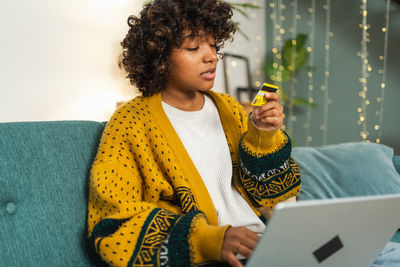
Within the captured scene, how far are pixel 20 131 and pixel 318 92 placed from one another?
313cm

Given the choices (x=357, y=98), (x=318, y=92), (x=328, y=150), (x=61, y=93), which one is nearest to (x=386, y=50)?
(x=357, y=98)

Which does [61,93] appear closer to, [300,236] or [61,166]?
[61,166]

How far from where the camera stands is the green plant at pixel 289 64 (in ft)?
11.8

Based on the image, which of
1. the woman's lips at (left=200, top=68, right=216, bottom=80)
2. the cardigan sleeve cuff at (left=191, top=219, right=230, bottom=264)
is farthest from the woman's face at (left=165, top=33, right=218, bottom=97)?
the cardigan sleeve cuff at (left=191, top=219, right=230, bottom=264)

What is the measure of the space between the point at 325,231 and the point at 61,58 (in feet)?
6.79

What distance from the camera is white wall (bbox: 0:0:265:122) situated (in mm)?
2061

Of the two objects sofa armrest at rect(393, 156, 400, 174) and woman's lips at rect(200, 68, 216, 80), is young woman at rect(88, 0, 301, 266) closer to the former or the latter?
woman's lips at rect(200, 68, 216, 80)

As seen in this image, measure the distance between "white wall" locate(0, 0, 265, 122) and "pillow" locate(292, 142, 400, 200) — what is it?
1.44m

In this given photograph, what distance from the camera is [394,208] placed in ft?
2.34

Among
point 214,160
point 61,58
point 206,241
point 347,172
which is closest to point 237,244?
point 206,241

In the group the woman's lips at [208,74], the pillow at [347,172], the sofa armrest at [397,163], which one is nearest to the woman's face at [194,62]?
the woman's lips at [208,74]

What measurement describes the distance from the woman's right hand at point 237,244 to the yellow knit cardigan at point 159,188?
0.7 inches

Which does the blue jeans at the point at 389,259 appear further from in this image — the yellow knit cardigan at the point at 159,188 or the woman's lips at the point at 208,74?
the woman's lips at the point at 208,74

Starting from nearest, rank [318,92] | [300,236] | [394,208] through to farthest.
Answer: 1. [300,236]
2. [394,208]
3. [318,92]
